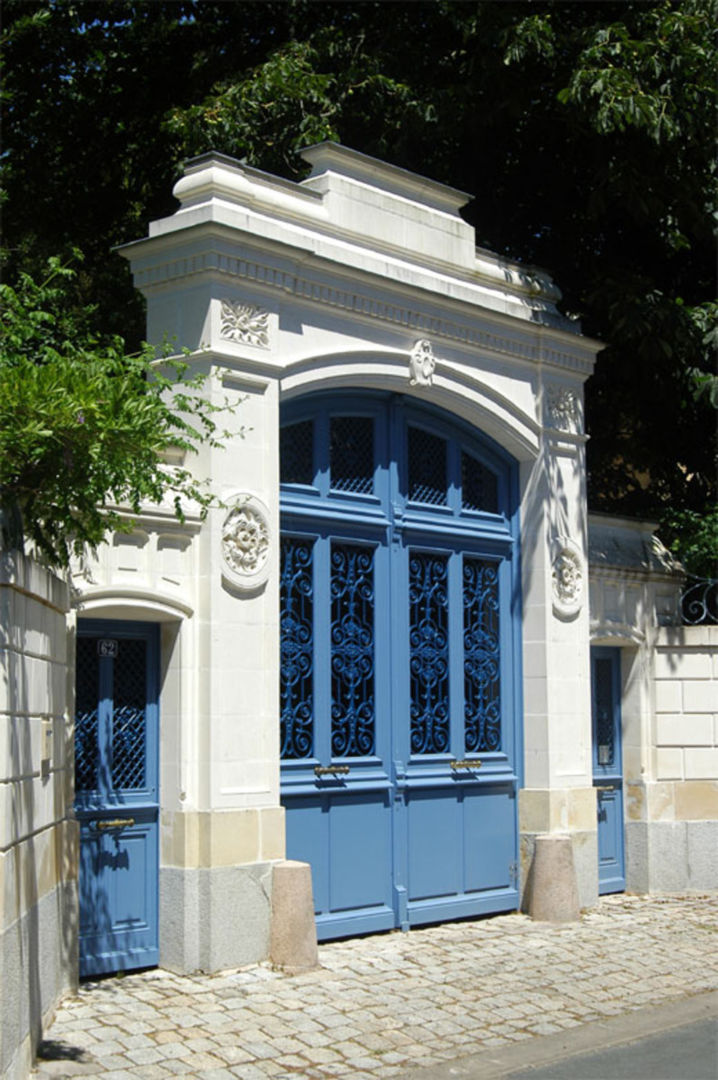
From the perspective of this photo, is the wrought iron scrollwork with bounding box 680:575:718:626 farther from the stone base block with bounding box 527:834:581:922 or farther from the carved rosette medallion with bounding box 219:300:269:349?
the carved rosette medallion with bounding box 219:300:269:349

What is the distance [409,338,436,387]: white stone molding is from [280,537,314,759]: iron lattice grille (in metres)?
1.68

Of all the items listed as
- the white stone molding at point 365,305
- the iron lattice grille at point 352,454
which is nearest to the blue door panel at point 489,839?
the iron lattice grille at point 352,454

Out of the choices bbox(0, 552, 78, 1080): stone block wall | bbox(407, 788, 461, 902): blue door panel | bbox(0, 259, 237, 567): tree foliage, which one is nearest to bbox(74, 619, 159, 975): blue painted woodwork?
bbox(0, 552, 78, 1080): stone block wall

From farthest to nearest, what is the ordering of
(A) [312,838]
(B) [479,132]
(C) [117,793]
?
(B) [479,132], (A) [312,838], (C) [117,793]

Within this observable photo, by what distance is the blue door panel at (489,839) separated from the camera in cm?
1151

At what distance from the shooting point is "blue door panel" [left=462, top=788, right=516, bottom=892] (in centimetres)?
1151

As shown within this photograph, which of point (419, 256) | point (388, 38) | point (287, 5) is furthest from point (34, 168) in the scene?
point (419, 256)

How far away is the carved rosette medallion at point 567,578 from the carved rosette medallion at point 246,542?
3.33m

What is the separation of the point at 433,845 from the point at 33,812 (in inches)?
192

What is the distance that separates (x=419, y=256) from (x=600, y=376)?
469 cm

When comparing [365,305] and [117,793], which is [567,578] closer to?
[365,305]

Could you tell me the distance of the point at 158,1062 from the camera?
7203 mm

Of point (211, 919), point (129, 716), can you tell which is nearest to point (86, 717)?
point (129, 716)

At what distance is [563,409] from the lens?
12.6 meters
